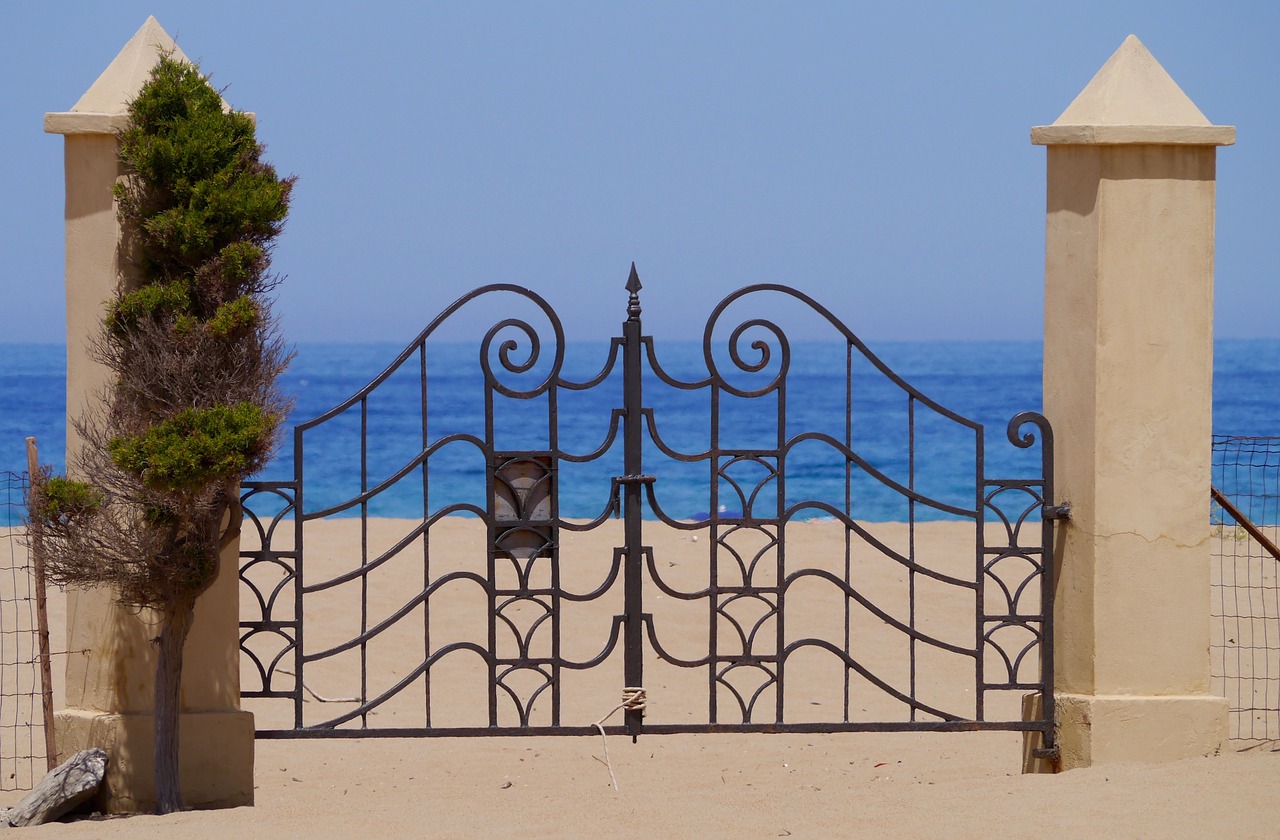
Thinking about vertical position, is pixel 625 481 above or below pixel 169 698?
above

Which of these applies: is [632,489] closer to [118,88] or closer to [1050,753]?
[1050,753]

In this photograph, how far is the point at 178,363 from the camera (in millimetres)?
5070

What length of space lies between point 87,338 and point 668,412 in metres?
35.3

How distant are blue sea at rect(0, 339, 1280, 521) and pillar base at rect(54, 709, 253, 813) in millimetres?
10883

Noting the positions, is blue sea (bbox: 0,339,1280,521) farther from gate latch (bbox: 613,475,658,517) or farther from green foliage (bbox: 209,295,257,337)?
green foliage (bbox: 209,295,257,337)

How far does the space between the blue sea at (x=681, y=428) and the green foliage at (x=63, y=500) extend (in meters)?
11.4

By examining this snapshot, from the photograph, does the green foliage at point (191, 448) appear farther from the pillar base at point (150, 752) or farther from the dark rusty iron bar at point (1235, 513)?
the dark rusty iron bar at point (1235, 513)

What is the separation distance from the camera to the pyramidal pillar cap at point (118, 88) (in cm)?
539

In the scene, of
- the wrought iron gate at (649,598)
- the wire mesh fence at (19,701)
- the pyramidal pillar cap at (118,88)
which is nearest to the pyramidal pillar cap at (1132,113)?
the wrought iron gate at (649,598)

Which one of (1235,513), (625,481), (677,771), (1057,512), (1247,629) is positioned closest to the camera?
(625,481)

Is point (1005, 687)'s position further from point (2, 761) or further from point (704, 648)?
point (2, 761)

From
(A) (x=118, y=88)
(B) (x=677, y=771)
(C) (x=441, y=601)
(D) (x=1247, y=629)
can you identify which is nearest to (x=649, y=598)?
(C) (x=441, y=601)

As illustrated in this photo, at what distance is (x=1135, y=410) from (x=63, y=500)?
472 centimetres

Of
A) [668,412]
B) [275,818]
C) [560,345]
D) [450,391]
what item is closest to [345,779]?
[275,818]
